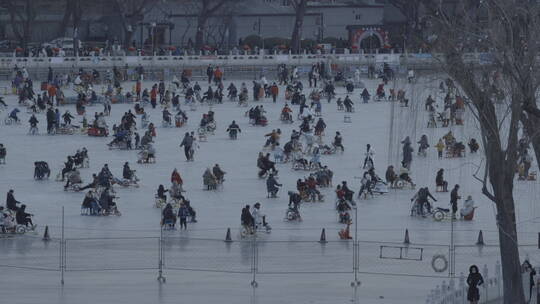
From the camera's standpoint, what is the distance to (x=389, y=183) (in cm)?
4128

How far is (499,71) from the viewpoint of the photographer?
23.5 m

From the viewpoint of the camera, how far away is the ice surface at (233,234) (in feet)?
91.8

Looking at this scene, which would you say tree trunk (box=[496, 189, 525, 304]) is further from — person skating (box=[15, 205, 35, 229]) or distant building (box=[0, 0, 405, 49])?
distant building (box=[0, 0, 405, 49])

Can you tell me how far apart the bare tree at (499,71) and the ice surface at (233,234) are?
0.98 metres

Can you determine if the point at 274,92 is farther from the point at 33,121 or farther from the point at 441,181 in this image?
the point at 441,181

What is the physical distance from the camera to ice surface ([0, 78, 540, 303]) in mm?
27969

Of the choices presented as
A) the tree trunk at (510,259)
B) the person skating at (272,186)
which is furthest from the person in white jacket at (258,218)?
the tree trunk at (510,259)

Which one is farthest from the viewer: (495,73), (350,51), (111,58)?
(350,51)

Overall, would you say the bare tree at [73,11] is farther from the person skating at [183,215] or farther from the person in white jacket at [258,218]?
the person in white jacket at [258,218]

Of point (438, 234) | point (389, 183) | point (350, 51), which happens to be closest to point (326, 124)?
point (389, 183)

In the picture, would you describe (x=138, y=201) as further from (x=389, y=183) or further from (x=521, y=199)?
(x=521, y=199)

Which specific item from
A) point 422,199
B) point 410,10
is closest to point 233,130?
point 422,199

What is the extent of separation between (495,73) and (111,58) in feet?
164

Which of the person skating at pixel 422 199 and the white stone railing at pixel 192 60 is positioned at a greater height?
the white stone railing at pixel 192 60
